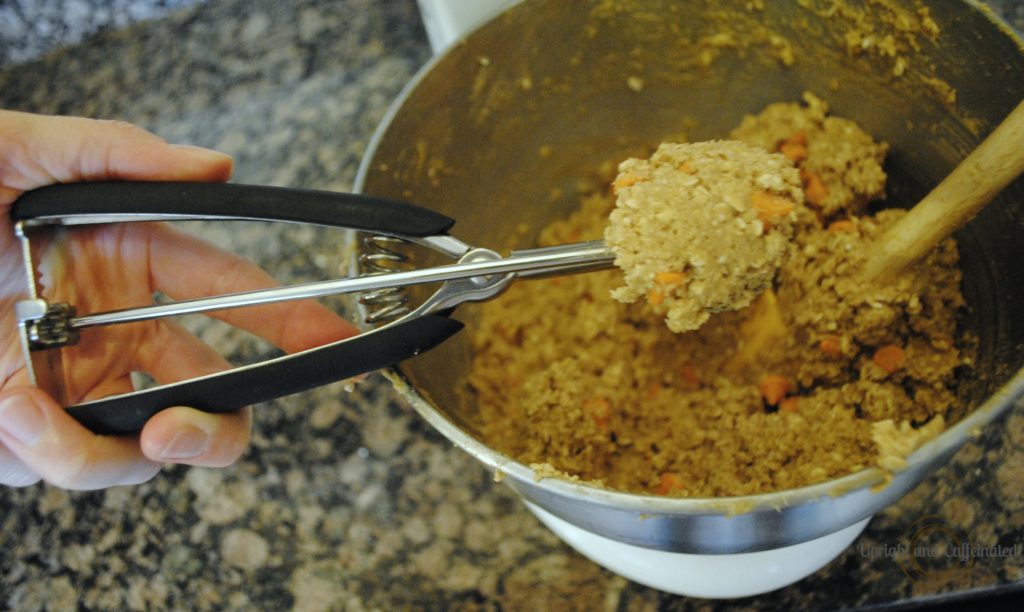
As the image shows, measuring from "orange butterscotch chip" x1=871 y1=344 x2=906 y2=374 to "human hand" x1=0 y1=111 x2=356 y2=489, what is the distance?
62 centimetres

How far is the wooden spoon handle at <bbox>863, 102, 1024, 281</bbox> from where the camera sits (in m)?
0.68

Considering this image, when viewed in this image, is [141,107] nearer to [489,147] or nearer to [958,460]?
[489,147]

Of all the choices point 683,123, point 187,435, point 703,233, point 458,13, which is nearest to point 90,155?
point 187,435

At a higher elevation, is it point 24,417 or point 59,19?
point 59,19

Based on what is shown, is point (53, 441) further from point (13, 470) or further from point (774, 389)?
point (774, 389)

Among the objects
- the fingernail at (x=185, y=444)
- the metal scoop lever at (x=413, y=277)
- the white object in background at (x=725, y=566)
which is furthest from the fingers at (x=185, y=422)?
the white object in background at (x=725, y=566)

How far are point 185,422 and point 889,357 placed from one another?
0.76 metres

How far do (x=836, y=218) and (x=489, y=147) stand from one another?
46cm

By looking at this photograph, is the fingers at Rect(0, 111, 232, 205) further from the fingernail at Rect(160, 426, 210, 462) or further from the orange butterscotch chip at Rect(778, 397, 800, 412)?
the orange butterscotch chip at Rect(778, 397, 800, 412)

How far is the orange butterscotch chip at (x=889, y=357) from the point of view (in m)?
0.87

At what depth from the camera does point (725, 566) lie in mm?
854

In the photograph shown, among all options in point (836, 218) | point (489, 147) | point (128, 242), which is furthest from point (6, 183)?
point (836, 218)

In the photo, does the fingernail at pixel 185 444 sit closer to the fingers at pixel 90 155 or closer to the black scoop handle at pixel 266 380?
the black scoop handle at pixel 266 380

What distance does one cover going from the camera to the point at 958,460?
952mm
